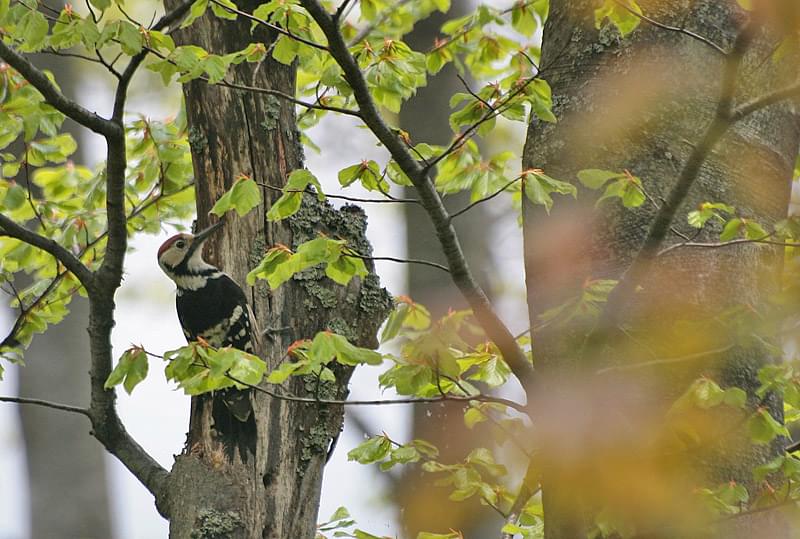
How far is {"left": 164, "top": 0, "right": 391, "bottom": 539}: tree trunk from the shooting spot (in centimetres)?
339

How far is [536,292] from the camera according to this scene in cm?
322

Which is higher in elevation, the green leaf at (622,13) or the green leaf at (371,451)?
the green leaf at (622,13)

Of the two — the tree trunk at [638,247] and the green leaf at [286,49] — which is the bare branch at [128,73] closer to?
the green leaf at [286,49]

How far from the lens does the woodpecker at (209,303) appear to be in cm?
359

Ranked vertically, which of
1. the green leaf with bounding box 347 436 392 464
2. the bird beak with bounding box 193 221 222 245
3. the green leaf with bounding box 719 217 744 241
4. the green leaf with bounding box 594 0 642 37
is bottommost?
the green leaf with bounding box 347 436 392 464

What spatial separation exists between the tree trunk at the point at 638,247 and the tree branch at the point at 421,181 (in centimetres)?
26

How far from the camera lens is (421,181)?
2.60 meters

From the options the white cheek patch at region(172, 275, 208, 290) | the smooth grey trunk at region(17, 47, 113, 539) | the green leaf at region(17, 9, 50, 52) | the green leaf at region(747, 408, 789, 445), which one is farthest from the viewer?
the smooth grey trunk at region(17, 47, 113, 539)

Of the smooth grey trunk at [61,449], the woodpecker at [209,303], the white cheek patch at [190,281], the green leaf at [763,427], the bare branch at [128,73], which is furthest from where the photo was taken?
the smooth grey trunk at [61,449]

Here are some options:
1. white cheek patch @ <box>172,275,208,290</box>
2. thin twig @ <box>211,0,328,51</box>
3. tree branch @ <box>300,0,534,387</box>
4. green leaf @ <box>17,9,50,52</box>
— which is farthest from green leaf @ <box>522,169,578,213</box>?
white cheek patch @ <box>172,275,208,290</box>

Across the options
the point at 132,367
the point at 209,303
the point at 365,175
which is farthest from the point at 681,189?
the point at 209,303

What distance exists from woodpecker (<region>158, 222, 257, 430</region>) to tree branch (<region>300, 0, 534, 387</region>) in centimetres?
108

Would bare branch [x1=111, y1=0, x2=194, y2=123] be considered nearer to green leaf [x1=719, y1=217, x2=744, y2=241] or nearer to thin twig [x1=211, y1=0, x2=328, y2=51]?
thin twig [x1=211, y1=0, x2=328, y2=51]

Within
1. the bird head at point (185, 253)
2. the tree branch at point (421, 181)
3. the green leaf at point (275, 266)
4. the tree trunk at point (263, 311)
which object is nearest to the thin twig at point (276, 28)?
the tree branch at point (421, 181)
